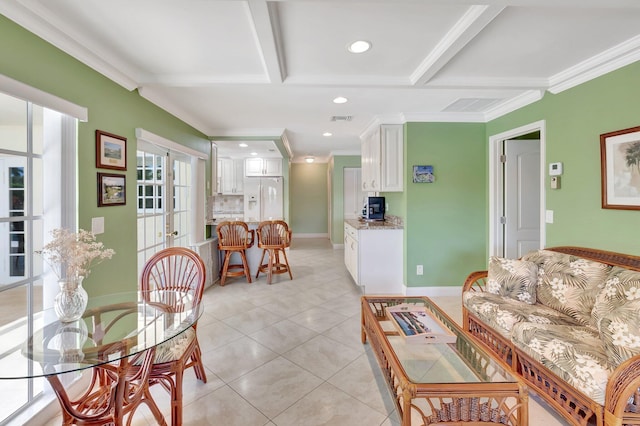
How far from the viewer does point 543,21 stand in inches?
68.7

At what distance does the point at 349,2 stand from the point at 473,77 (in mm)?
1632

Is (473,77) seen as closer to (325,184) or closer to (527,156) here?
(527,156)

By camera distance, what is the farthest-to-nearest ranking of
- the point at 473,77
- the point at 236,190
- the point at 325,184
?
1. the point at 325,184
2. the point at 236,190
3. the point at 473,77

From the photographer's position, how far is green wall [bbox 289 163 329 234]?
8.54m

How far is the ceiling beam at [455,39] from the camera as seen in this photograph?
1.61 metres

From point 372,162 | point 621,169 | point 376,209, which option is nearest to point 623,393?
point 621,169

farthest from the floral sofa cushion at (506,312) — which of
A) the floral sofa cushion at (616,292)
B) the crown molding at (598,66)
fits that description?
the crown molding at (598,66)

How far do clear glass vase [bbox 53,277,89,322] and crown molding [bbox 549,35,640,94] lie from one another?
3.80 meters

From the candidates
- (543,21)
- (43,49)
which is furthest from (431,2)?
(43,49)

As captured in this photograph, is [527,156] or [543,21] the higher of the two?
[543,21]

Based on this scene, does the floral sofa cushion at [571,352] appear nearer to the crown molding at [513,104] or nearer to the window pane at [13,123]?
the crown molding at [513,104]

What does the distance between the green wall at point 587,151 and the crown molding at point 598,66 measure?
0.05m

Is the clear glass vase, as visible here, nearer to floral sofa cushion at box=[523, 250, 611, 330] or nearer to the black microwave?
floral sofa cushion at box=[523, 250, 611, 330]

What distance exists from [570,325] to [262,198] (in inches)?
234
